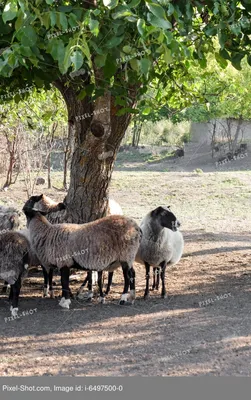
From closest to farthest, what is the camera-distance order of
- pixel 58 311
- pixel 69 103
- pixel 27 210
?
pixel 58 311 < pixel 27 210 < pixel 69 103

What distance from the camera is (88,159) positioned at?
916 centimetres

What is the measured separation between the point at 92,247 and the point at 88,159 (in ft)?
5.85

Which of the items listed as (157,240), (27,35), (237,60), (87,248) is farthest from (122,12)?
(157,240)

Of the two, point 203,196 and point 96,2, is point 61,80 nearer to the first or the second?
point 96,2

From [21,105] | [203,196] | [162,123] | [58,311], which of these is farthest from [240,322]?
[162,123]

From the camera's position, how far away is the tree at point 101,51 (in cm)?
459

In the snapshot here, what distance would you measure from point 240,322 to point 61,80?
181 inches

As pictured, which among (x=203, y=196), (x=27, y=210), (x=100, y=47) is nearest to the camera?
(x=100, y=47)

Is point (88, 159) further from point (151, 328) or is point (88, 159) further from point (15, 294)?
point (151, 328)

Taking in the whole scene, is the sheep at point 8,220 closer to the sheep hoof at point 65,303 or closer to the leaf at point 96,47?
the sheep hoof at point 65,303

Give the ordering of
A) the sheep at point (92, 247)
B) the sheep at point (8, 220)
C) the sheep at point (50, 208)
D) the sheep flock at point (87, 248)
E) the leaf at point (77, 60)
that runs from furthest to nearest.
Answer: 1. the sheep at point (8, 220)
2. the sheep at point (50, 208)
3. the sheep at point (92, 247)
4. the sheep flock at point (87, 248)
5. the leaf at point (77, 60)

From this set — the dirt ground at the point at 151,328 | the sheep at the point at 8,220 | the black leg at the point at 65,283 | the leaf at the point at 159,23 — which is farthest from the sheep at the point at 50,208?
the leaf at the point at 159,23

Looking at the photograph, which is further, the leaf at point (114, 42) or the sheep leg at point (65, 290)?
the sheep leg at point (65, 290)

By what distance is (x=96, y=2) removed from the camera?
631 centimetres
